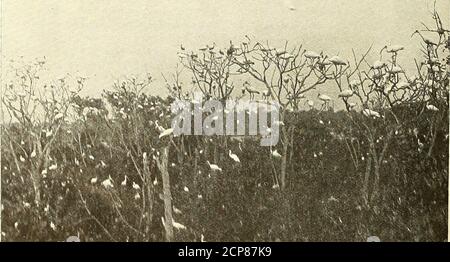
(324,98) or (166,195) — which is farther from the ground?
(324,98)

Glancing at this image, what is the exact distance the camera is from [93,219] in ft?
5.72

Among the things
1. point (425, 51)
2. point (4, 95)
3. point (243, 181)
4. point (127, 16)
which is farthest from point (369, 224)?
point (4, 95)

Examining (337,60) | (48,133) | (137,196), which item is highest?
(337,60)

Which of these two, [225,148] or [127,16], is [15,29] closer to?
[127,16]

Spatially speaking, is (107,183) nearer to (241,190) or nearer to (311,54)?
(241,190)

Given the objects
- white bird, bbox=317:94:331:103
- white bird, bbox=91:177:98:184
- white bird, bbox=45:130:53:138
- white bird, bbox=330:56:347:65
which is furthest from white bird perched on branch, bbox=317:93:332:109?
white bird, bbox=45:130:53:138

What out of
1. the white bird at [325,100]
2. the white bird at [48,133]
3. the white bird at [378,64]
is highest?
the white bird at [378,64]

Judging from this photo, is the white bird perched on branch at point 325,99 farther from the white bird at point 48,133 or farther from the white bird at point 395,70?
the white bird at point 48,133

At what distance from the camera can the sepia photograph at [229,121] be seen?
1724mm

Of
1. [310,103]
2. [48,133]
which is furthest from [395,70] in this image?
[48,133]

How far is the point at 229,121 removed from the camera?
1.74 metres

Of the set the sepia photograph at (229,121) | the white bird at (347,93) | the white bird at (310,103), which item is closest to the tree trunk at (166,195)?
the sepia photograph at (229,121)

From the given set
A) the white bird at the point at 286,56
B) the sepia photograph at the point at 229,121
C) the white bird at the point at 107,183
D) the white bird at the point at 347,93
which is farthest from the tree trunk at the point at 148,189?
the white bird at the point at 347,93

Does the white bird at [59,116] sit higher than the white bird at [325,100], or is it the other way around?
the white bird at [325,100]
